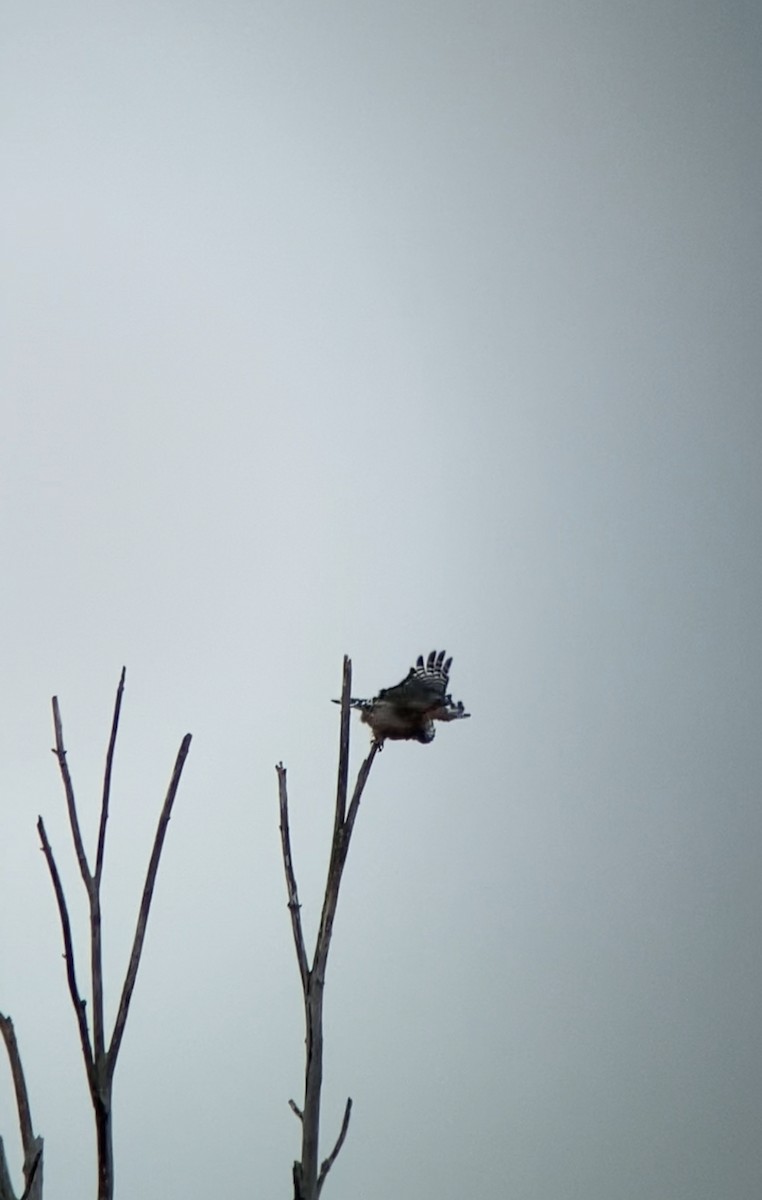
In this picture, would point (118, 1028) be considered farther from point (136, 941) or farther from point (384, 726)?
point (384, 726)

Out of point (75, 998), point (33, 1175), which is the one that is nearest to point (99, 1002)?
point (75, 998)

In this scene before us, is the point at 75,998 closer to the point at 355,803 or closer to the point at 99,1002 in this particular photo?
the point at 99,1002

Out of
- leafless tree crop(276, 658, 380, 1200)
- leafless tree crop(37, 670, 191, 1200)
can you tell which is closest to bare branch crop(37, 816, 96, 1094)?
leafless tree crop(37, 670, 191, 1200)

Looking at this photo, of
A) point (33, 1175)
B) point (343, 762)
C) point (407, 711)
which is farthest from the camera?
point (407, 711)

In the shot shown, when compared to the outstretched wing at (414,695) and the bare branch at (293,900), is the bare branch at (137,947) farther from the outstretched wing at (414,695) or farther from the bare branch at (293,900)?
the outstretched wing at (414,695)

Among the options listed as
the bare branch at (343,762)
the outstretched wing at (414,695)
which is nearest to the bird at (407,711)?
the outstretched wing at (414,695)

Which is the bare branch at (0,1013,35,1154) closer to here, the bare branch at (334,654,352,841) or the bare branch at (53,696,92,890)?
the bare branch at (53,696,92,890)

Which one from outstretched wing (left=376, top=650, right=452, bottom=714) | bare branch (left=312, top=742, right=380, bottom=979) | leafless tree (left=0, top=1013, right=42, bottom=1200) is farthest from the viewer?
outstretched wing (left=376, top=650, right=452, bottom=714)

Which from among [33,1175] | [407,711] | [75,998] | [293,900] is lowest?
[33,1175]

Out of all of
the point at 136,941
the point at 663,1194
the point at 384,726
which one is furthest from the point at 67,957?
the point at 663,1194
